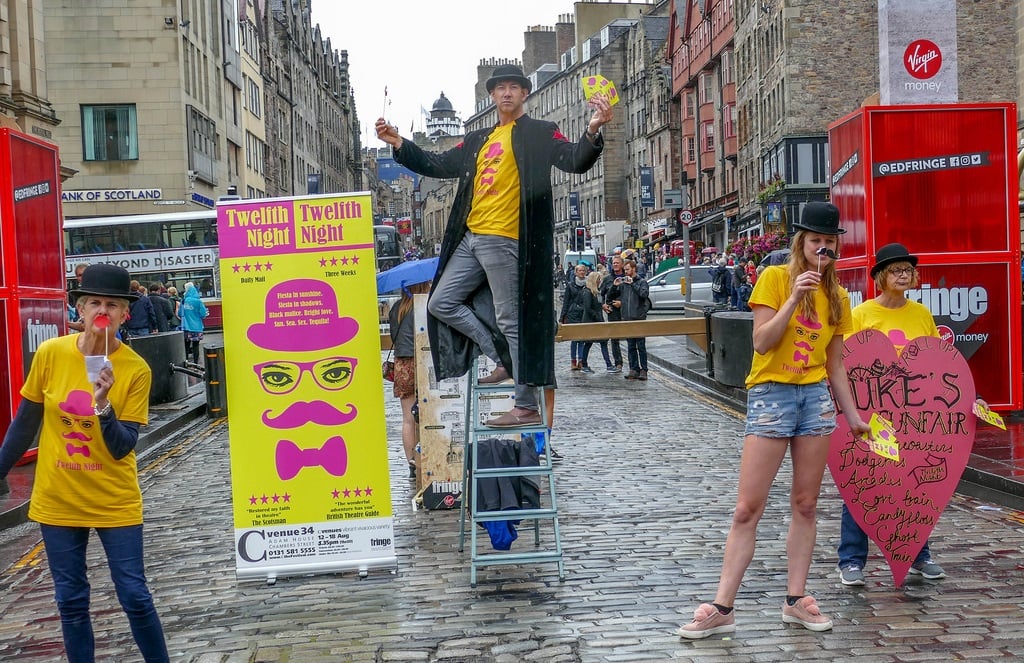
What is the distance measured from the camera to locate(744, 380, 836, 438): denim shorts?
5.41 meters

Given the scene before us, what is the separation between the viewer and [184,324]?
2800 centimetres

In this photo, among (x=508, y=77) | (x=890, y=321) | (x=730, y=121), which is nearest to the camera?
(x=890, y=321)

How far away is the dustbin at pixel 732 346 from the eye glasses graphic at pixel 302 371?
376 inches

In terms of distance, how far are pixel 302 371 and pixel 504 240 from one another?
1.46 meters

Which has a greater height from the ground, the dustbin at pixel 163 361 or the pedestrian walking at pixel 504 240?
the pedestrian walking at pixel 504 240

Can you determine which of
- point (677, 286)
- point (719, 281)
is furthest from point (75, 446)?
point (677, 286)

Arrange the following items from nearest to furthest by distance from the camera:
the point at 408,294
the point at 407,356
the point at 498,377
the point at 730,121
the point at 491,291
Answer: the point at 491,291, the point at 498,377, the point at 408,294, the point at 407,356, the point at 730,121

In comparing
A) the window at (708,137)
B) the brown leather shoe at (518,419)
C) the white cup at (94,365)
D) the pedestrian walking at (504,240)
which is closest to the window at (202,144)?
the window at (708,137)

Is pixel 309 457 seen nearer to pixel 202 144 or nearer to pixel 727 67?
pixel 202 144

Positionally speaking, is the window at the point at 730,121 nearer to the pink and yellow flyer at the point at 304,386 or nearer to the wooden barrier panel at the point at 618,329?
the wooden barrier panel at the point at 618,329

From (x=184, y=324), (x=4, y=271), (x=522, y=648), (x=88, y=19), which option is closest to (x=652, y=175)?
(x=88, y=19)

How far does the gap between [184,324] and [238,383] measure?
71.6ft

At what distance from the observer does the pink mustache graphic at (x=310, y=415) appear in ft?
23.2

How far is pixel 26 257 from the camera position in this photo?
12.4 metres
